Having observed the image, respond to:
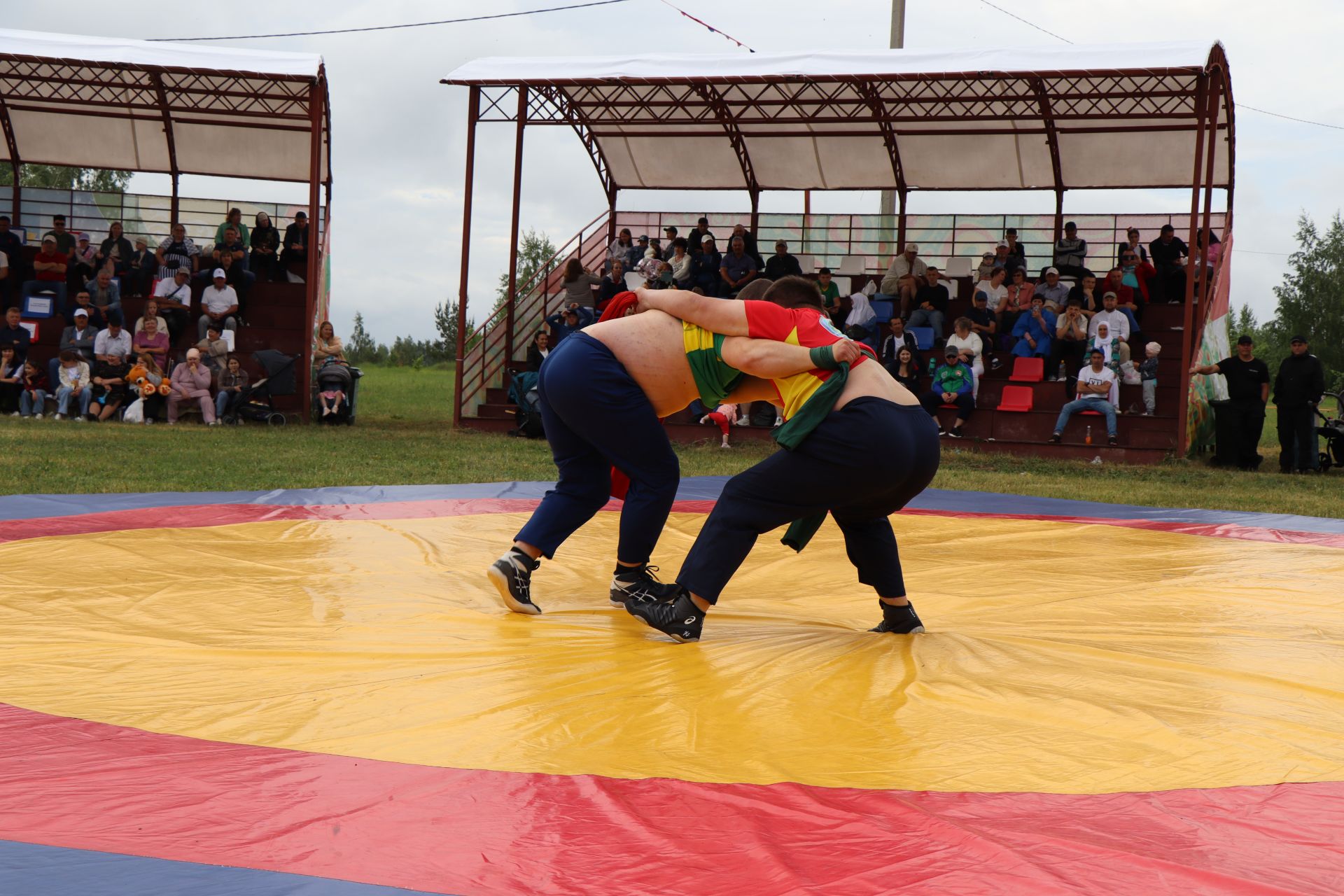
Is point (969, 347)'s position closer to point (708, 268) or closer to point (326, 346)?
point (708, 268)

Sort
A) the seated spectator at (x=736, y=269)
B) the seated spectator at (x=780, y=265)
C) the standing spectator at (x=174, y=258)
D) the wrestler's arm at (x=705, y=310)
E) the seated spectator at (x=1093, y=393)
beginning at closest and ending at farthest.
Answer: the wrestler's arm at (x=705, y=310) → the seated spectator at (x=1093, y=393) → the seated spectator at (x=780, y=265) → the seated spectator at (x=736, y=269) → the standing spectator at (x=174, y=258)

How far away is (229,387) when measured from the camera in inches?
516

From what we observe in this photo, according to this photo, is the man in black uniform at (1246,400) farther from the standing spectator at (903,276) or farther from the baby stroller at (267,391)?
the baby stroller at (267,391)

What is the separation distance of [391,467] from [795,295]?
257 inches

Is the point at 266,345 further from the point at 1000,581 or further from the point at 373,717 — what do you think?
the point at 373,717

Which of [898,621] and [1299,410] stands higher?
[1299,410]

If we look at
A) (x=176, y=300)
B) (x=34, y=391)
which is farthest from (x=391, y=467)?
(x=176, y=300)

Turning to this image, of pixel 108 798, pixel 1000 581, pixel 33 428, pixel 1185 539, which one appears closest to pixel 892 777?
pixel 108 798

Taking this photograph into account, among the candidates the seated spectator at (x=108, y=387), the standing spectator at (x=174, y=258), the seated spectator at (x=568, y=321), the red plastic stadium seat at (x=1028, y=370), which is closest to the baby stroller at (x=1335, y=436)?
the red plastic stadium seat at (x=1028, y=370)

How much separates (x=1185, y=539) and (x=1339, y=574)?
0.97m

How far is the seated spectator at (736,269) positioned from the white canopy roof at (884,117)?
177 cm

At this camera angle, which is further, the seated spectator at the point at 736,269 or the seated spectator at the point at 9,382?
the seated spectator at the point at 736,269

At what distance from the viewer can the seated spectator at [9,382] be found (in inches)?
508

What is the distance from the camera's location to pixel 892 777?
226 centimetres
